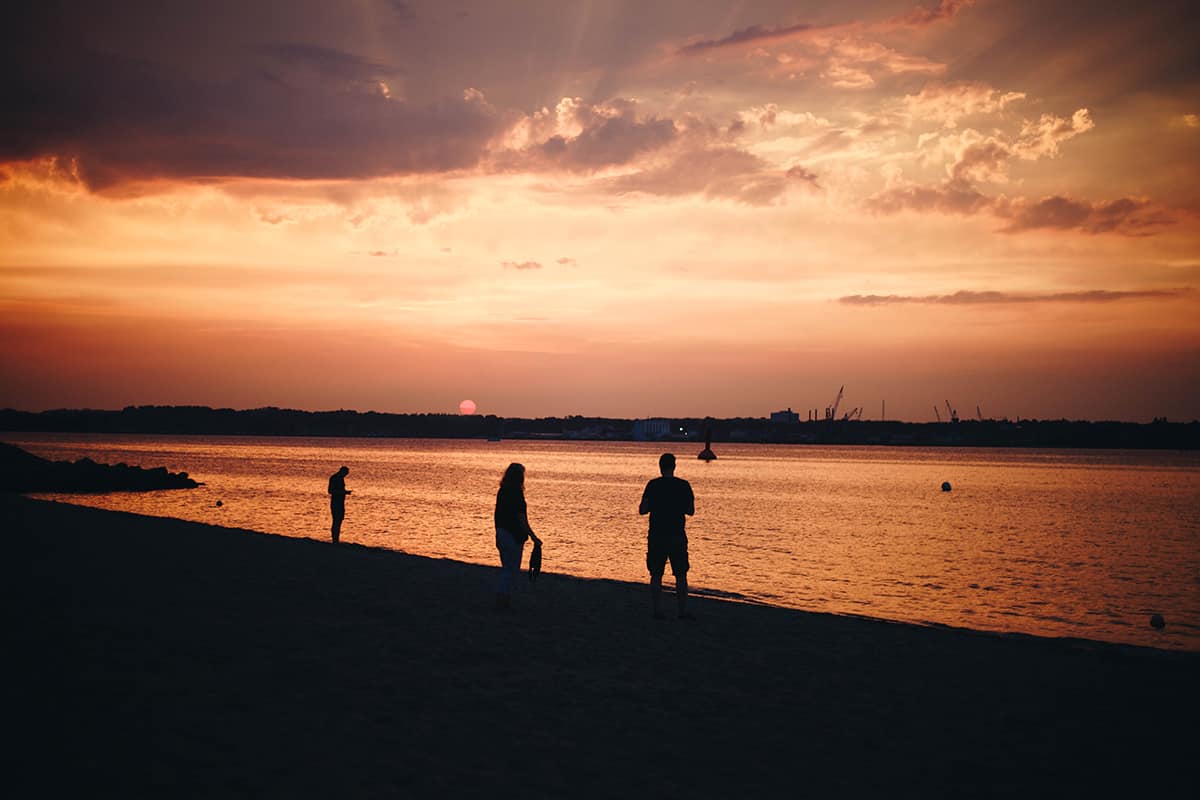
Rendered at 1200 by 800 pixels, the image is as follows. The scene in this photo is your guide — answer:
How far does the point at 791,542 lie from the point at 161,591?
31.6m

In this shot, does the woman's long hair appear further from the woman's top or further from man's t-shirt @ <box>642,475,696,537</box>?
man's t-shirt @ <box>642,475,696,537</box>

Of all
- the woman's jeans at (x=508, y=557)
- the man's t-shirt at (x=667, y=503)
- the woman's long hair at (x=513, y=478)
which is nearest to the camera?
the man's t-shirt at (x=667, y=503)

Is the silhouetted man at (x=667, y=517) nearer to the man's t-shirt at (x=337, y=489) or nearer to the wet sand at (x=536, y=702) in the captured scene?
the wet sand at (x=536, y=702)

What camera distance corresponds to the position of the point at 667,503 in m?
14.0

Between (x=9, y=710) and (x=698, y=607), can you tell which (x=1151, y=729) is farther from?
(x=9, y=710)

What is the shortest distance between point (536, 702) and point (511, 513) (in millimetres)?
5377

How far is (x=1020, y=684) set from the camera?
37.3ft

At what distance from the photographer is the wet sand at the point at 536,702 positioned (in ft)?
23.4

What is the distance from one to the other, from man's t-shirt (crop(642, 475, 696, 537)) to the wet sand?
5.60 ft

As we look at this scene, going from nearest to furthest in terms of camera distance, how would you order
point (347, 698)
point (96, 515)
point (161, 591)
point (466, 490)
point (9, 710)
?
point (9, 710)
point (347, 698)
point (161, 591)
point (96, 515)
point (466, 490)

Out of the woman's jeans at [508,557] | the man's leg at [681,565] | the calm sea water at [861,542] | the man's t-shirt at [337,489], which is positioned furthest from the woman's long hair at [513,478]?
the man's t-shirt at [337,489]

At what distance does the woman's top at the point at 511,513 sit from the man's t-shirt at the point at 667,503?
2.15 m

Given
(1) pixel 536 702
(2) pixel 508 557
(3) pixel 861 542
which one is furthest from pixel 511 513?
(3) pixel 861 542

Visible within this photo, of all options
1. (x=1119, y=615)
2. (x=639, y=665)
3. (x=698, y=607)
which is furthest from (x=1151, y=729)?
(x=1119, y=615)
